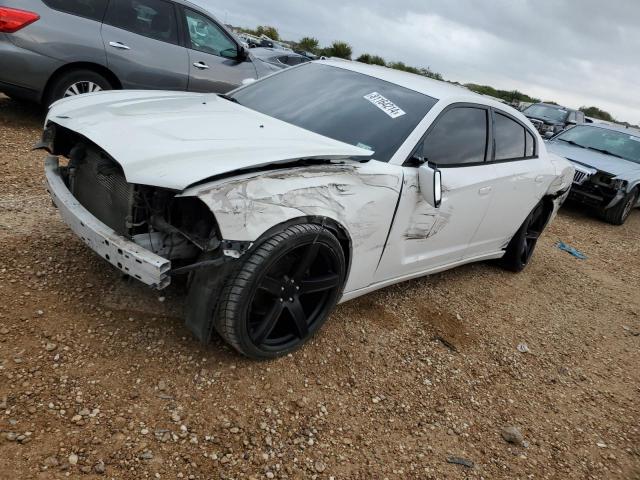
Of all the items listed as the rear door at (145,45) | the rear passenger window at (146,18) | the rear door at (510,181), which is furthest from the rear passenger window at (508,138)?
the rear passenger window at (146,18)

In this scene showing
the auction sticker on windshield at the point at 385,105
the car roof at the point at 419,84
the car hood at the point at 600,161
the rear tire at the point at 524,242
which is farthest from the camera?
the car hood at the point at 600,161

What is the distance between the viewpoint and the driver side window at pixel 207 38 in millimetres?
6016

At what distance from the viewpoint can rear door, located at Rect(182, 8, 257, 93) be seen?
5996mm

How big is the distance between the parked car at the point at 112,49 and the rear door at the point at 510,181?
3886 millimetres

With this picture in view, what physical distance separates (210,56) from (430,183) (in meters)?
4.50

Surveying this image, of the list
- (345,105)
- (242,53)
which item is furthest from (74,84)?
(345,105)

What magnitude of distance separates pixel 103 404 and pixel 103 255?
0.67 m

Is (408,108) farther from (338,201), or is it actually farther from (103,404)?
(103,404)

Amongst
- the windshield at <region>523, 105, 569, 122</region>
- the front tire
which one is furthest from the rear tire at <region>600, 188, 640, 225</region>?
the windshield at <region>523, 105, 569, 122</region>

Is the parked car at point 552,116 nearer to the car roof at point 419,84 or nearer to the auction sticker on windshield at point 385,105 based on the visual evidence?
the car roof at point 419,84

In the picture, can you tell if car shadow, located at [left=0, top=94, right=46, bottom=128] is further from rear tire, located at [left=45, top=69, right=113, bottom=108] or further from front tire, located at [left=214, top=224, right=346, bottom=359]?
front tire, located at [left=214, top=224, right=346, bottom=359]

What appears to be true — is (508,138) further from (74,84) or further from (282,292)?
(74,84)

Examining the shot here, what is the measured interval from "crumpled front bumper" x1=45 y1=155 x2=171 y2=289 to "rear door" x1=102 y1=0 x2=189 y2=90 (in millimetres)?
3289

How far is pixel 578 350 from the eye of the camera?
3.80 metres
